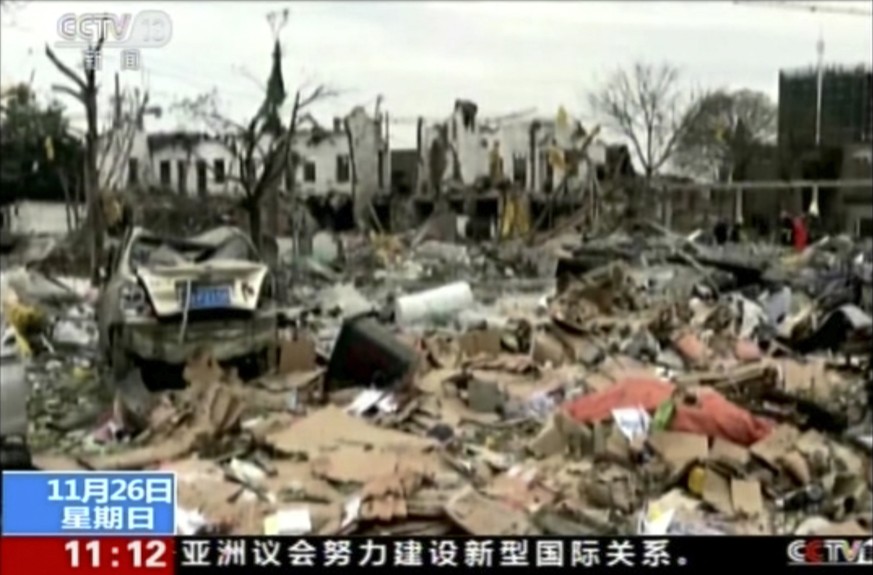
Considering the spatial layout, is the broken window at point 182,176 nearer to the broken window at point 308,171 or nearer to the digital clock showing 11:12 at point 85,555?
the broken window at point 308,171

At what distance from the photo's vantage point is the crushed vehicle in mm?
3344

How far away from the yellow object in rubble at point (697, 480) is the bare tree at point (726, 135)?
63cm

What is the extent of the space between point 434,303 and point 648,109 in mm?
622

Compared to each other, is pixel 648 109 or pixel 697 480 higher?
pixel 648 109

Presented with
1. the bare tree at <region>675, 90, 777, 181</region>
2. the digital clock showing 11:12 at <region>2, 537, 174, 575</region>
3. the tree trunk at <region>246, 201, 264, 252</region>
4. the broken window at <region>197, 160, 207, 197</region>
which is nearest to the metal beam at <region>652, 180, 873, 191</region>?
the bare tree at <region>675, 90, 777, 181</region>

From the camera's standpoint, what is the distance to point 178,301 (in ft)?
11.0

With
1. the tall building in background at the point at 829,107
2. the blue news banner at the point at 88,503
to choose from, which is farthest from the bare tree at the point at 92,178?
the tall building in background at the point at 829,107

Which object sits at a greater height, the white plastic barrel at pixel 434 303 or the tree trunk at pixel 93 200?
the tree trunk at pixel 93 200

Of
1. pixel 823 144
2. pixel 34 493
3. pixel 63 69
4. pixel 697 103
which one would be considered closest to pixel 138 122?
pixel 63 69

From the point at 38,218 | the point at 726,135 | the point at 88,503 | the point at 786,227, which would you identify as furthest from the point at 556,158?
the point at 88,503

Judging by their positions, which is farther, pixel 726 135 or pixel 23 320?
pixel 726 135

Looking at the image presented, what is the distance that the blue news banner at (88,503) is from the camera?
3.30 m

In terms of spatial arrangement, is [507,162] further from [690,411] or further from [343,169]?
[690,411]

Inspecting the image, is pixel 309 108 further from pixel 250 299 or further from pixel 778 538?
pixel 778 538
